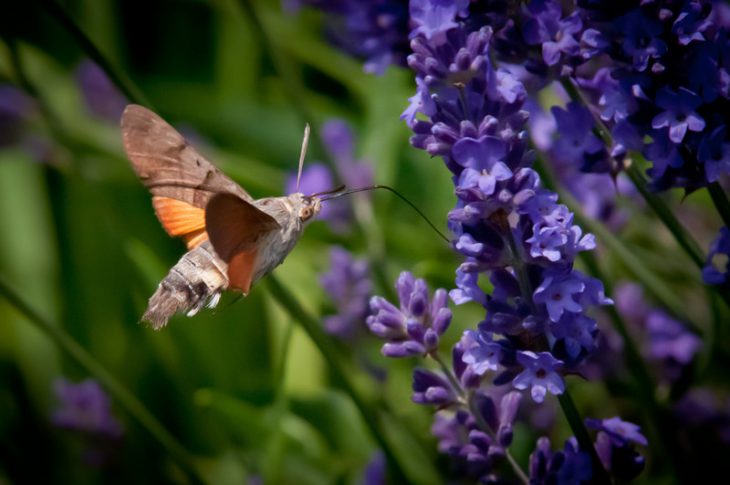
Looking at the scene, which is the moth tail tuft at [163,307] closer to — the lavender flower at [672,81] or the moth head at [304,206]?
the moth head at [304,206]

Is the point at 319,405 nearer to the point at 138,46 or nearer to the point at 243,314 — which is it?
the point at 243,314

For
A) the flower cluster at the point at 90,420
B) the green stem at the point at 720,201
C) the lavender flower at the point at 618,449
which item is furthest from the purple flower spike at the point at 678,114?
the flower cluster at the point at 90,420

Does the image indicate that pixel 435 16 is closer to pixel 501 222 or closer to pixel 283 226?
pixel 501 222

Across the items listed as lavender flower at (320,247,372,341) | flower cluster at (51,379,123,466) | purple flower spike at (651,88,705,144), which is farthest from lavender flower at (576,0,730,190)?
flower cluster at (51,379,123,466)

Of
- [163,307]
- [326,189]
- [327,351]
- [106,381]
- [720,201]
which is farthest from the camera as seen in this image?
[326,189]

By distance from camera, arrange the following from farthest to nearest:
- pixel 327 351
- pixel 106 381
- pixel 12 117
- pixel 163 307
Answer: pixel 12 117
pixel 106 381
pixel 327 351
pixel 163 307

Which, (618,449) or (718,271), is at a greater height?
(718,271)

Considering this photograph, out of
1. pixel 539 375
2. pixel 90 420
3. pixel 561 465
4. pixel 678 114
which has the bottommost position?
pixel 90 420

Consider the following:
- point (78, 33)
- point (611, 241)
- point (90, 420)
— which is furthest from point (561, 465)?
point (90, 420)
